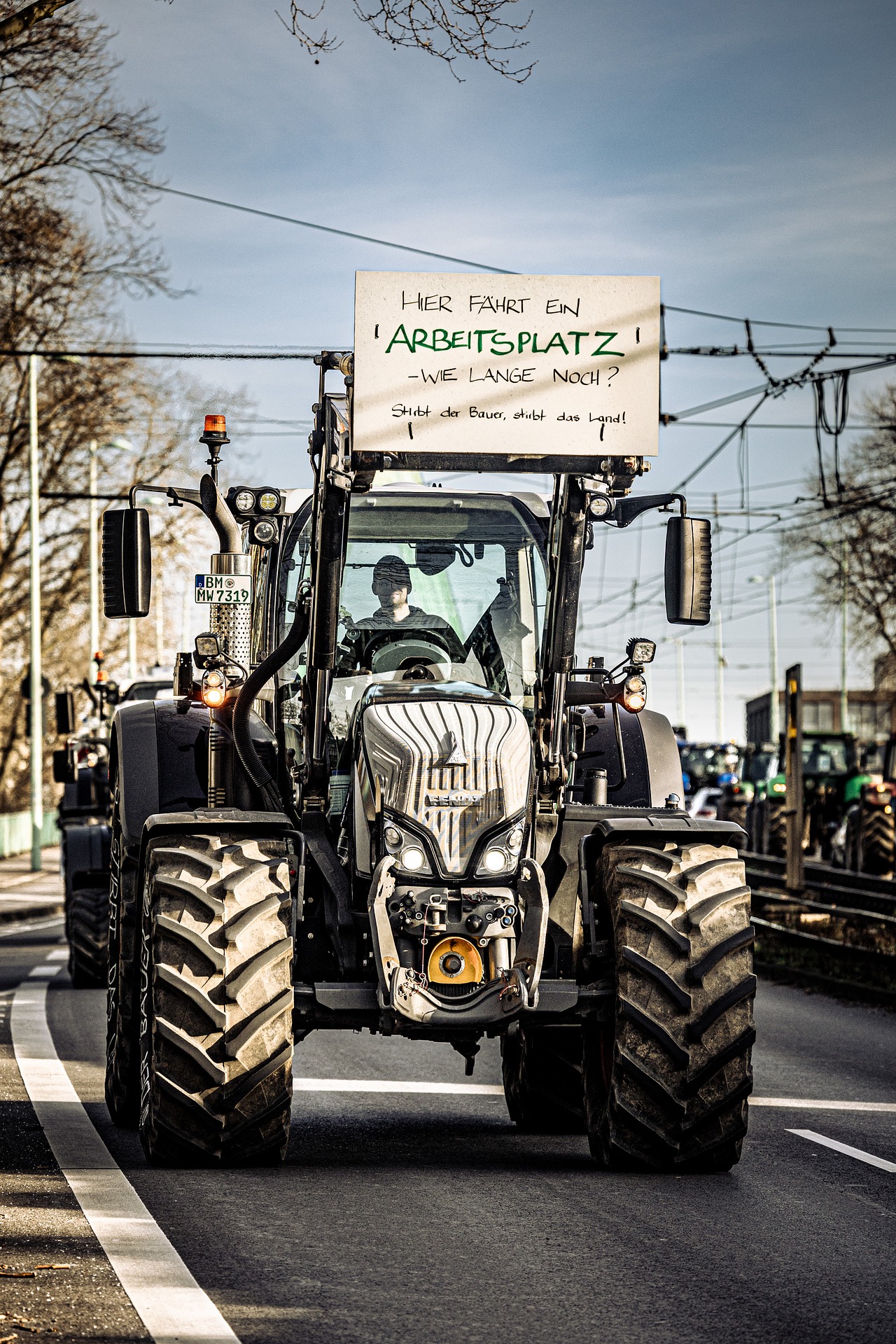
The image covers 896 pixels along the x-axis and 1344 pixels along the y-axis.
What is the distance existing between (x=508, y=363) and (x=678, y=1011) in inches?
107

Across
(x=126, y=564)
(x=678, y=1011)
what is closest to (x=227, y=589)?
(x=126, y=564)

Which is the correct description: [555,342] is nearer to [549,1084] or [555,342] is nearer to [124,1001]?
[549,1084]

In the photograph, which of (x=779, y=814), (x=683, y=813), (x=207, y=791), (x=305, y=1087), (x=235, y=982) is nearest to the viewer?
(x=235, y=982)

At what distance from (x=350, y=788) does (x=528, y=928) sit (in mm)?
974

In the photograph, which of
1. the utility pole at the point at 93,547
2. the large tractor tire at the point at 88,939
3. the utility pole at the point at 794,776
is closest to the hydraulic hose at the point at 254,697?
the large tractor tire at the point at 88,939

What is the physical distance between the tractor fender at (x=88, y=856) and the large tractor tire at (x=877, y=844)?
53.0ft

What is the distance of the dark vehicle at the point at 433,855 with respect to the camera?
304 inches

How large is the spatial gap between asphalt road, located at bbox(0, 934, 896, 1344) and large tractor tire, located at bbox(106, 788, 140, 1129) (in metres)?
0.20

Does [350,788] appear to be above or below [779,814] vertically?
above

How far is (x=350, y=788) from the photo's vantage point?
8.27 m

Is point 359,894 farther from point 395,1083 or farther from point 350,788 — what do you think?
point 395,1083

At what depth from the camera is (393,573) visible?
8898mm

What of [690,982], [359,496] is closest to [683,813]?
[690,982]

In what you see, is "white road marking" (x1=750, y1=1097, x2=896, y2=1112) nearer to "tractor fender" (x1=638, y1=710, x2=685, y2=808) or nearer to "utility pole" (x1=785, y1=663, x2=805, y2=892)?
"tractor fender" (x1=638, y1=710, x2=685, y2=808)
